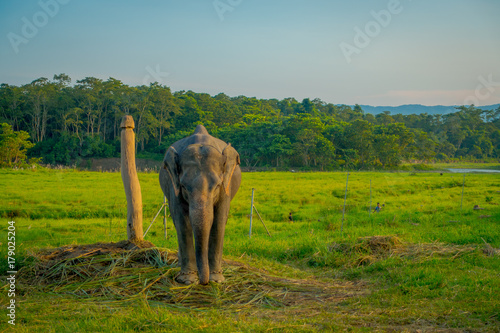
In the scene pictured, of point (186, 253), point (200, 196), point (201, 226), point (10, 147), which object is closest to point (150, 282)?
point (186, 253)

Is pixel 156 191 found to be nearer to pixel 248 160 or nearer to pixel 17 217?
pixel 17 217

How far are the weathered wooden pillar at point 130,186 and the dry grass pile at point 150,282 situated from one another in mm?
761

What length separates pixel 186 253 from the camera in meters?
6.73

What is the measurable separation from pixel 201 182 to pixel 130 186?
3.65m

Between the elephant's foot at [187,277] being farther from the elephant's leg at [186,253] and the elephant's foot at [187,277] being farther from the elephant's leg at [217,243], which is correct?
the elephant's leg at [217,243]

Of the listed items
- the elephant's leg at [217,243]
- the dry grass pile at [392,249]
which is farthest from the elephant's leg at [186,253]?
the dry grass pile at [392,249]

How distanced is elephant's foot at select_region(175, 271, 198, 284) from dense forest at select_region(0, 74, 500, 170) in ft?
147

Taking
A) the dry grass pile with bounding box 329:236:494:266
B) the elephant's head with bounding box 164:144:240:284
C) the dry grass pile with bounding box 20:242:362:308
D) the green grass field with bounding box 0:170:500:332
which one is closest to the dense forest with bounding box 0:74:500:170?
the green grass field with bounding box 0:170:500:332

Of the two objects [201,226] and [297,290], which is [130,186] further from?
[297,290]

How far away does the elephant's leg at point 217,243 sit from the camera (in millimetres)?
6527

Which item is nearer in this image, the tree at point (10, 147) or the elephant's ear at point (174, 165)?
the elephant's ear at point (174, 165)

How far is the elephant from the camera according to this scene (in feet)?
18.9

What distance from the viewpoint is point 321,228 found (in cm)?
1527

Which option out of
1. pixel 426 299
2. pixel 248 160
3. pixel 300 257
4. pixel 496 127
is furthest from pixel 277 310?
pixel 496 127
